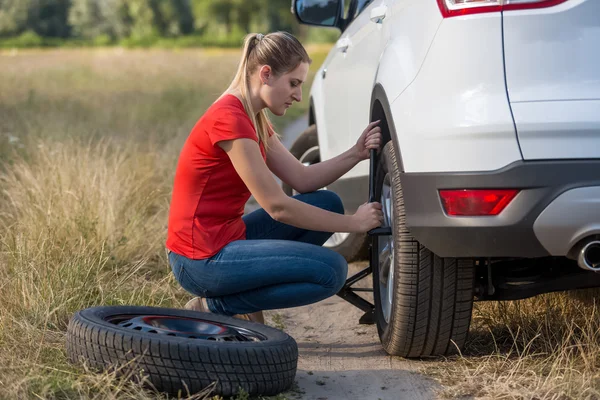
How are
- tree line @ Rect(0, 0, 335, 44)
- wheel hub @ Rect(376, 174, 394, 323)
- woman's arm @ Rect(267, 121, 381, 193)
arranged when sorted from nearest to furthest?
wheel hub @ Rect(376, 174, 394, 323), woman's arm @ Rect(267, 121, 381, 193), tree line @ Rect(0, 0, 335, 44)

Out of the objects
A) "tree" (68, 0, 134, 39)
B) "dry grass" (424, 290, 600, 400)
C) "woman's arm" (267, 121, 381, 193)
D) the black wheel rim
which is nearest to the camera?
"dry grass" (424, 290, 600, 400)

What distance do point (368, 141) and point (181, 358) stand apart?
4.23 ft

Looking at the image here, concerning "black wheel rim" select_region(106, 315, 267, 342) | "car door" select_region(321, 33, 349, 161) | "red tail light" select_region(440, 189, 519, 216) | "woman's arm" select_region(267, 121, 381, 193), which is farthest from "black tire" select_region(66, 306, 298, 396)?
"car door" select_region(321, 33, 349, 161)

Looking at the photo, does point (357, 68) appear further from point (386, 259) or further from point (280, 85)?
point (386, 259)

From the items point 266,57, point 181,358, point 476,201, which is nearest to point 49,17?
point 266,57

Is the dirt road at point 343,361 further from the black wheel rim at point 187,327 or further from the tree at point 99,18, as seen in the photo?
the tree at point 99,18

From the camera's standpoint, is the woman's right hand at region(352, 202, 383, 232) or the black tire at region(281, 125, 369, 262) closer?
the woman's right hand at region(352, 202, 383, 232)

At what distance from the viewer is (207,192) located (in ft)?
12.6

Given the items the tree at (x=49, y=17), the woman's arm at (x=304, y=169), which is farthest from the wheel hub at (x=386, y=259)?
the tree at (x=49, y=17)

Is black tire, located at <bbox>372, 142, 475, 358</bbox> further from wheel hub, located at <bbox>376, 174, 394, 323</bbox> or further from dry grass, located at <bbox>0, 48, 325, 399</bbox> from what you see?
dry grass, located at <bbox>0, 48, 325, 399</bbox>

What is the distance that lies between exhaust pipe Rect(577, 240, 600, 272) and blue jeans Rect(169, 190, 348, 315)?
110 centimetres

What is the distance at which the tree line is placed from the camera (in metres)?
68.6

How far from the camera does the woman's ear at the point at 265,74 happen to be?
375 cm

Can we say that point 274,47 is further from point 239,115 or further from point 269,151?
point 269,151
